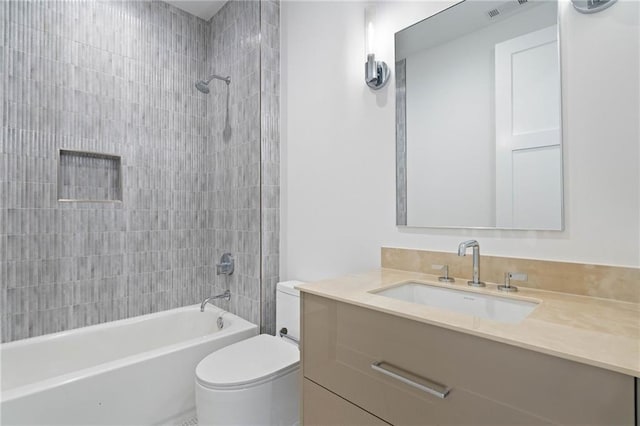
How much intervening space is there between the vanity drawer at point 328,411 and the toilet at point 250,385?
0.32 meters

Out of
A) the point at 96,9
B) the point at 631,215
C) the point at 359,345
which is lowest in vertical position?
the point at 359,345

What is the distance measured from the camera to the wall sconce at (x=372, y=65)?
1.55 metres

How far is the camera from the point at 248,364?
152cm

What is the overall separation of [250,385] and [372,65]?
1.58m

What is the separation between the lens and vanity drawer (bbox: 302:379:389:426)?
3.20ft

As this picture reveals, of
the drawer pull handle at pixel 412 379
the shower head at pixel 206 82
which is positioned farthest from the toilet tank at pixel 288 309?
the shower head at pixel 206 82

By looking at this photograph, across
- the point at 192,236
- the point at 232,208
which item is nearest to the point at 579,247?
the point at 232,208

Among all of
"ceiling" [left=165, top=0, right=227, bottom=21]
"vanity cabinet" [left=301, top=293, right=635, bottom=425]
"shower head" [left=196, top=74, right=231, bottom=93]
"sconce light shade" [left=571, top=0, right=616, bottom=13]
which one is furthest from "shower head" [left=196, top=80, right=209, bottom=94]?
"sconce light shade" [left=571, top=0, right=616, bottom=13]

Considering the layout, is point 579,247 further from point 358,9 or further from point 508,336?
point 358,9

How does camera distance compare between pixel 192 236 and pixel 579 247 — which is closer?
pixel 579 247

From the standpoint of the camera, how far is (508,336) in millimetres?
696

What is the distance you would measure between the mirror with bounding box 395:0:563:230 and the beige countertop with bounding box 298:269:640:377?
28cm

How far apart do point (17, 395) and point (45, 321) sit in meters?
0.73

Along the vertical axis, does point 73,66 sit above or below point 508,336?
above
